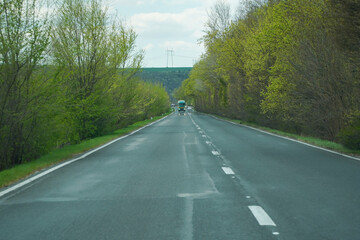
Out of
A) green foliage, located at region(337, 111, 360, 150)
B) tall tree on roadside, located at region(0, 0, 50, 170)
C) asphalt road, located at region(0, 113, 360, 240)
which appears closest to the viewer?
asphalt road, located at region(0, 113, 360, 240)

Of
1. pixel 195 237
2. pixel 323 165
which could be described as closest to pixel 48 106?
pixel 323 165

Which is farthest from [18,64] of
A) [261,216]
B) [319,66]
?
[319,66]

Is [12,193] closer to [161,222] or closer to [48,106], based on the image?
[161,222]

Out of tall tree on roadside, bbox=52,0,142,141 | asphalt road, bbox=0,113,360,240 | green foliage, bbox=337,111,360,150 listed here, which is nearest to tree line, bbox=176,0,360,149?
green foliage, bbox=337,111,360,150

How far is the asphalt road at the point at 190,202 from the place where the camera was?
544 centimetres

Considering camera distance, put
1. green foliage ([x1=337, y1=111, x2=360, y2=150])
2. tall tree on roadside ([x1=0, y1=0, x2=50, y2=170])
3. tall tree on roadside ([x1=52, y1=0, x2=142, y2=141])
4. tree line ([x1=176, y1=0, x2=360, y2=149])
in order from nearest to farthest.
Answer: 1. tall tree on roadside ([x1=0, y1=0, x2=50, y2=170])
2. green foliage ([x1=337, y1=111, x2=360, y2=150])
3. tree line ([x1=176, y1=0, x2=360, y2=149])
4. tall tree on roadside ([x1=52, y1=0, x2=142, y2=141])

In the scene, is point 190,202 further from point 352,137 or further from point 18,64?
point 352,137

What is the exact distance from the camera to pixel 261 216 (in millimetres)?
6145

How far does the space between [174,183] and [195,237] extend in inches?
157

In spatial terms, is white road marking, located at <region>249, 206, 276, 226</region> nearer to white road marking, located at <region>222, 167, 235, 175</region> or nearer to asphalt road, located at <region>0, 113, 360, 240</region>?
asphalt road, located at <region>0, 113, 360, 240</region>

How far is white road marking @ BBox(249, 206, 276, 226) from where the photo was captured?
5.76 meters

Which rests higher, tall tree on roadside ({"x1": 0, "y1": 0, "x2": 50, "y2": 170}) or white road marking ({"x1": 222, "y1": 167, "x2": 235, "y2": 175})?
tall tree on roadside ({"x1": 0, "y1": 0, "x2": 50, "y2": 170})

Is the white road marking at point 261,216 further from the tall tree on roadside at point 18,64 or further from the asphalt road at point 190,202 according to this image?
the tall tree on roadside at point 18,64

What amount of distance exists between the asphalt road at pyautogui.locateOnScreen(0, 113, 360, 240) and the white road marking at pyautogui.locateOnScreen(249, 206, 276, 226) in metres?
0.01
